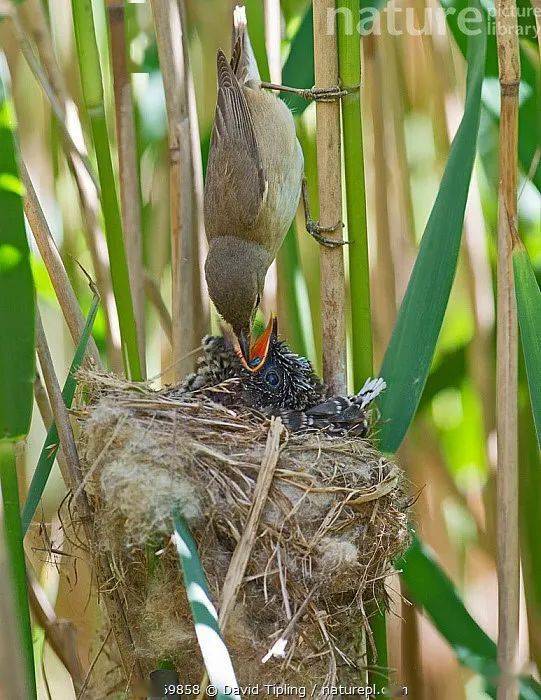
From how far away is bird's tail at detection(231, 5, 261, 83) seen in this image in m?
2.14

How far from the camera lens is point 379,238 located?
7.48 feet

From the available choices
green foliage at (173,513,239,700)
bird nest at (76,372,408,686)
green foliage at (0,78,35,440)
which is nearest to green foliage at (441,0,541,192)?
bird nest at (76,372,408,686)

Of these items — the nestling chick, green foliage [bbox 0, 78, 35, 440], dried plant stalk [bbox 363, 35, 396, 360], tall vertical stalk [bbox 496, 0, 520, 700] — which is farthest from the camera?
dried plant stalk [bbox 363, 35, 396, 360]

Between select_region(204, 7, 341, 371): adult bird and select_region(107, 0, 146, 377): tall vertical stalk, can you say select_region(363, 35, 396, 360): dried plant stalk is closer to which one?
select_region(204, 7, 341, 371): adult bird

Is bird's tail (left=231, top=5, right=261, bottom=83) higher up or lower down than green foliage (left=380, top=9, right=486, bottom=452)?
higher up

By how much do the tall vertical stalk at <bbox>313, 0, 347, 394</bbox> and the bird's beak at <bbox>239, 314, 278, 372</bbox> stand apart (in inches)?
12.3

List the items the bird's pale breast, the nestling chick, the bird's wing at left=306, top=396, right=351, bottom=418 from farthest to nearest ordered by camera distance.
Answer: the bird's pale breast
the nestling chick
the bird's wing at left=306, top=396, right=351, bottom=418

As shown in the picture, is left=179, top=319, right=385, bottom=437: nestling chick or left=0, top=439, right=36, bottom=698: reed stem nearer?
left=0, top=439, right=36, bottom=698: reed stem

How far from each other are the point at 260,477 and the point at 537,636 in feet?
3.21

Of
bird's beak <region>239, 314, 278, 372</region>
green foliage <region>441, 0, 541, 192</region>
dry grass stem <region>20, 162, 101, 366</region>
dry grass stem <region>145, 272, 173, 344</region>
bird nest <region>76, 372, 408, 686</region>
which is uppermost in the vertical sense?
green foliage <region>441, 0, 541, 192</region>

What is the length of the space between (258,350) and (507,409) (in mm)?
673

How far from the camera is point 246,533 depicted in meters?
1.50

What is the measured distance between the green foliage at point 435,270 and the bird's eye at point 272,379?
19.3 inches

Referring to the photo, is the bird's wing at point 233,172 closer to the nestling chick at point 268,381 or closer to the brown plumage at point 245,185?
the brown plumage at point 245,185
